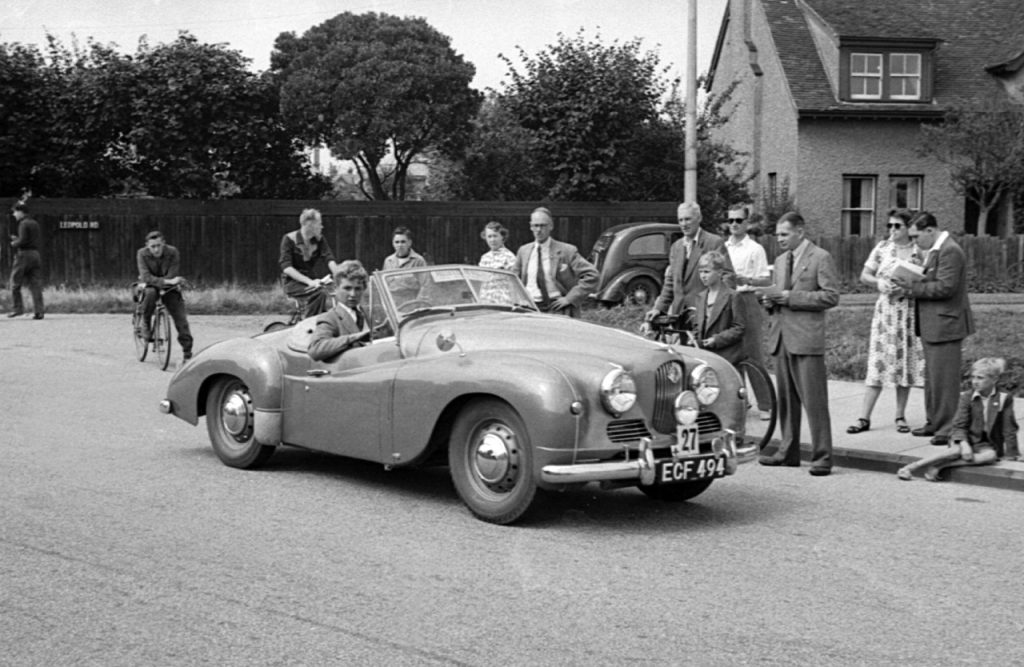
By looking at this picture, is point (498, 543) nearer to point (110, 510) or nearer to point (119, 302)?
point (110, 510)

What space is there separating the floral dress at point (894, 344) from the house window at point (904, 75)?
2770 centimetres

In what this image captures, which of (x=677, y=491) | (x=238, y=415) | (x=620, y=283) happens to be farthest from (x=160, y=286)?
(x=620, y=283)

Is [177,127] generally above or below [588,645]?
above

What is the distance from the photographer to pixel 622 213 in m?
32.5

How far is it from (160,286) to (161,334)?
2.18 ft

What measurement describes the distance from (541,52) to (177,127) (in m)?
9.88

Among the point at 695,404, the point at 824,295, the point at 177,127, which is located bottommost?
the point at 695,404

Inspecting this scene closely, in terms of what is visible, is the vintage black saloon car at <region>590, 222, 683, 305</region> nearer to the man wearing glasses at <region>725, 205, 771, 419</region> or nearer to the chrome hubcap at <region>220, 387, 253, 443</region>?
the man wearing glasses at <region>725, 205, 771, 419</region>

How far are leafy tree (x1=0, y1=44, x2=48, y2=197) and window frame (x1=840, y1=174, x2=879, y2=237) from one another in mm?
22190

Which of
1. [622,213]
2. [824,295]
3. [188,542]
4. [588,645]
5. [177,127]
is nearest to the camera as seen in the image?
[588,645]

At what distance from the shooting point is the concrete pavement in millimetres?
9078

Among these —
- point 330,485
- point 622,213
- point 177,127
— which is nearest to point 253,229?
point 177,127

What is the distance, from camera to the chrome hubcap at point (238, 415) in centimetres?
927

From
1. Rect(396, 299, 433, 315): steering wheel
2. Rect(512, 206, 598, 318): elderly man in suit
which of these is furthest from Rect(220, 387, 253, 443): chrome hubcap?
Rect(512, 206, 598, 318): elderly man in suit
